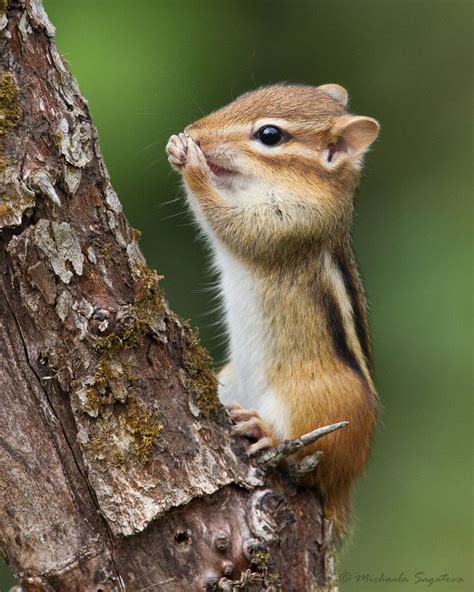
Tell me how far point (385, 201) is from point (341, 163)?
2351 mm

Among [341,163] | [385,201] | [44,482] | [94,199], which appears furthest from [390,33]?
[44,482]

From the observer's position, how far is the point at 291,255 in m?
3.85

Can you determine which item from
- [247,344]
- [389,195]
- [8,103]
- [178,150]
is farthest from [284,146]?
[389,195]

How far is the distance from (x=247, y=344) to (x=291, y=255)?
40 cm

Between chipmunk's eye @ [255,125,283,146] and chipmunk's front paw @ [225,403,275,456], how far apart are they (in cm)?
107

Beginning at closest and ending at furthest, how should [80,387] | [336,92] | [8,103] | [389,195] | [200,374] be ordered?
[8,103]
[80,387]
[200,374]
[336,92]
[389,195]

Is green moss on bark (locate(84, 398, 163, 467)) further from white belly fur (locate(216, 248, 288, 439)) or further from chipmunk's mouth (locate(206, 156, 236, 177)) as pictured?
chipmunk's mouth (locate(206, 156, 236, 177))

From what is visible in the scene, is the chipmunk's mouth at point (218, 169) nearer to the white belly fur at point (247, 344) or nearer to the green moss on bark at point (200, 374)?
the white belly fur at point (247, 344)

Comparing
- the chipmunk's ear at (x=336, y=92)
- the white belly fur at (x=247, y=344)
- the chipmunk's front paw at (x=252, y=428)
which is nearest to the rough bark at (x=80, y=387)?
the chipmunk's front paw at (x=252, y=428)

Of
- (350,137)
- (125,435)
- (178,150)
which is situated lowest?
(125,435)

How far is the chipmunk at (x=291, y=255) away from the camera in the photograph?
144 inches

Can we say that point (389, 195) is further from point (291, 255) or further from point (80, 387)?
point (80, 387)

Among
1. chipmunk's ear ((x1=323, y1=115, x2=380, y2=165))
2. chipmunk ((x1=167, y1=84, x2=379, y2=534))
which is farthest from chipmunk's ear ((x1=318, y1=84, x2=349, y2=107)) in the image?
chipmunk's ear ((x1=323, y1=115, x2=380, y2=165))

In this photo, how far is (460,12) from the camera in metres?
6.49
